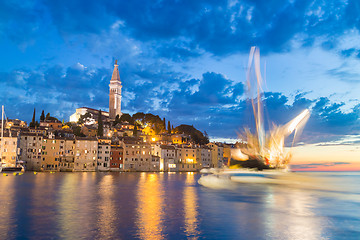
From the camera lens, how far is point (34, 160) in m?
96.9

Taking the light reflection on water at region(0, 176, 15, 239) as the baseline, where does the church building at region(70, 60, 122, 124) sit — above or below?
above

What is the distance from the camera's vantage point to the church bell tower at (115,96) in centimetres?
18450

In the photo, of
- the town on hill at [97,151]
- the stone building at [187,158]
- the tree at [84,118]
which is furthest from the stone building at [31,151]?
the tree at [84,118]

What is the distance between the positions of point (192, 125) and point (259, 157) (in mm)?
66377

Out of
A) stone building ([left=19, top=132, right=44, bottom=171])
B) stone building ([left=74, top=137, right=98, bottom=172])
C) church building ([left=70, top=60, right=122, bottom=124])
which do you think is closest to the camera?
stone building ([left=19, top=132, right=44, bottom=171])

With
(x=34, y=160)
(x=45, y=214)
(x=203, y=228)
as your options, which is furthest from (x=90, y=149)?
(x=203, y=228)

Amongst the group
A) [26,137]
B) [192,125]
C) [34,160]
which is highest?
[192,125]

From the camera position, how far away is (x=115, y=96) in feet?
610

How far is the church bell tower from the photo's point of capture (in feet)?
605

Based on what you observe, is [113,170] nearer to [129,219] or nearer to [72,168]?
[72,168]

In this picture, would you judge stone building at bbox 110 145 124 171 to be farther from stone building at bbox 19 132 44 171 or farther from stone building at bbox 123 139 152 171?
stone building at bbox 19 132 44 171

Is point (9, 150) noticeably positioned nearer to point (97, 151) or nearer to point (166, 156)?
point (97, 151)

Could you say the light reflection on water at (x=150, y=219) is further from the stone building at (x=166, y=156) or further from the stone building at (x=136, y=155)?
the stone building at (x=166, y=156)

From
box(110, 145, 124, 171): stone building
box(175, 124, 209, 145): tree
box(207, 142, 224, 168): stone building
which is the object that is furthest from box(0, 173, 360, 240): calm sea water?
box(175, 124, 209, 145): tree
